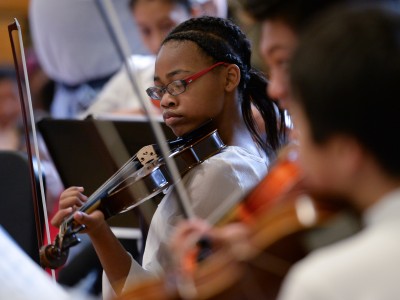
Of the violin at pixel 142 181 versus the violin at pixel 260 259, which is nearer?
the violin at pixel 260 259

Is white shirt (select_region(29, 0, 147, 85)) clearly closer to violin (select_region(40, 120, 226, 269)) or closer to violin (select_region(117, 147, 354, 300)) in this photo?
violin (select_region(40, 120, 226, 269))

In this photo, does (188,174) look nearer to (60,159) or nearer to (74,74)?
(60,159)

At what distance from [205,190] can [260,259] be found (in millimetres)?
573

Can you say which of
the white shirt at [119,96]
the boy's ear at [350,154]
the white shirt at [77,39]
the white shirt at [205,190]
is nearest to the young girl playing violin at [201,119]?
the white shirt at [205,190]

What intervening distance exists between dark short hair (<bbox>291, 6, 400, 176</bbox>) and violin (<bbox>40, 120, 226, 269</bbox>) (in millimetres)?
634

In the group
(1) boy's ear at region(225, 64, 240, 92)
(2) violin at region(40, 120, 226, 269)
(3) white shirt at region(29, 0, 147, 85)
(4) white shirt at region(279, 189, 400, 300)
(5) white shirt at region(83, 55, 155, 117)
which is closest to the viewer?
(4) white shirt at region(279, 189, 400, 300)

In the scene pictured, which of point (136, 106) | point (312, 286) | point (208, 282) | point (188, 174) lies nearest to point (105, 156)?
point (188, 174)

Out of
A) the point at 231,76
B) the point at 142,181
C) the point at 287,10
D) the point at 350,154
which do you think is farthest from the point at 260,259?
the point at 231,76

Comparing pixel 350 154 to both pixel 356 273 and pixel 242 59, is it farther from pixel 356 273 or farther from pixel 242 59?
pixel 242 59

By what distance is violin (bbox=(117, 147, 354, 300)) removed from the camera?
944 mm

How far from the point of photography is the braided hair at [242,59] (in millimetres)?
1619

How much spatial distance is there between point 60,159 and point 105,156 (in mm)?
89

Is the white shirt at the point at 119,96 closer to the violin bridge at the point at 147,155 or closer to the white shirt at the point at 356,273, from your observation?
the violin bridge at the point at 147,155

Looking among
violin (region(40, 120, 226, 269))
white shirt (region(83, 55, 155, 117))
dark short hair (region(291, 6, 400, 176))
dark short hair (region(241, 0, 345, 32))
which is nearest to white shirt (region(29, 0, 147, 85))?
white shirt (region(83, 55, 155, 117))
